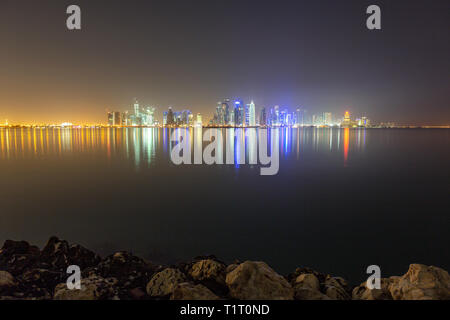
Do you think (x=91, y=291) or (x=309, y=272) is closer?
(x=91, y=291)

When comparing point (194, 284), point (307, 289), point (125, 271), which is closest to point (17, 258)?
point (125, 271)

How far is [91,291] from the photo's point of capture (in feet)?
16.3

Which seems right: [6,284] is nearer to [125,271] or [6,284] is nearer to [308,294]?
[125,271]

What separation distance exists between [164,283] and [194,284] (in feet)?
1.88

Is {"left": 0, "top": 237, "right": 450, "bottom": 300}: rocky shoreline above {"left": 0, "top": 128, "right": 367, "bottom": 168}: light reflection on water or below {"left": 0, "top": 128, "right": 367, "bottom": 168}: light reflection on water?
below

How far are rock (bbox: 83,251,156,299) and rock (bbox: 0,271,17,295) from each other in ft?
4.22

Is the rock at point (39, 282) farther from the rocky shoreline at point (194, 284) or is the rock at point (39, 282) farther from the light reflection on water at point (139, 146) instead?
the light reflection on water at point (139, 146)

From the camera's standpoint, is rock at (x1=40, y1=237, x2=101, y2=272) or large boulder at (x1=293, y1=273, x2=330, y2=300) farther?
rock at (x1=40, y1=237, x2=101, y2=272)

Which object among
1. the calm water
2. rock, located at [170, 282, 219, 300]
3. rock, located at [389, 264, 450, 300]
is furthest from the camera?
the calm water

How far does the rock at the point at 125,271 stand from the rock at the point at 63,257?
0.63 metres

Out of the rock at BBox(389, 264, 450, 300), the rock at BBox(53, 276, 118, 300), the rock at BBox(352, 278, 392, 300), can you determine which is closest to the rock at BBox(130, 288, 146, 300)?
the rock at BBox(53, 276, 118, 300)

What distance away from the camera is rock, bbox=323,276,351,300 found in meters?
5.35

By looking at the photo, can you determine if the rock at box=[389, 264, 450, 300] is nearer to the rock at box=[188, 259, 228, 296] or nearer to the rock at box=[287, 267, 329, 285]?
the rock at box=[287, 267, 329, 285]

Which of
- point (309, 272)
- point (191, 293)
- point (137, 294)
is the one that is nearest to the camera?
point (191, 293)
